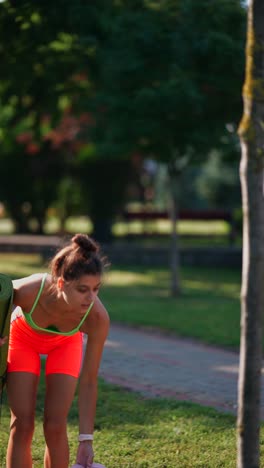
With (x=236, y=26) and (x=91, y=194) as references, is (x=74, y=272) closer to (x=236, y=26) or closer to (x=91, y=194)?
(x=236, y=26)

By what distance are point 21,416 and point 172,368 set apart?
3.60 m

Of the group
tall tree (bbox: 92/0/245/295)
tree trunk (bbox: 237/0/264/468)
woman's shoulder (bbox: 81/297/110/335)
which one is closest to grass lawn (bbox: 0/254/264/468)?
woman's shoulder (bbox: 81/297/110/335)

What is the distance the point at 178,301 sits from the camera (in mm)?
11938

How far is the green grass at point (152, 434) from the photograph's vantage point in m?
4.60

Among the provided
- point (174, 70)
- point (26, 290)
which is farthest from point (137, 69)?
point (26, 290)

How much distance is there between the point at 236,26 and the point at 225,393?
22.5ft

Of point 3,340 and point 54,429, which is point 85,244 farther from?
point 54,429

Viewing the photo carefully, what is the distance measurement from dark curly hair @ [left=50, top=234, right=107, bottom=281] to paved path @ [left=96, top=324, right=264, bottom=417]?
2579 mm

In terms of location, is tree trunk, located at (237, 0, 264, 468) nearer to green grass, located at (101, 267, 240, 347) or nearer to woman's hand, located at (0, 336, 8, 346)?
woman's hand, located at (0, 336, 8, 346)

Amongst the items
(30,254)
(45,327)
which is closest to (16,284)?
Answer: (45,327)

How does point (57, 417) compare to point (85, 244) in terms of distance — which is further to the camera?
point (57, 417)

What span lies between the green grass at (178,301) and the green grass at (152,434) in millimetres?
2828

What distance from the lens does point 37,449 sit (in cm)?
478

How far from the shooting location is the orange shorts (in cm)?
382
